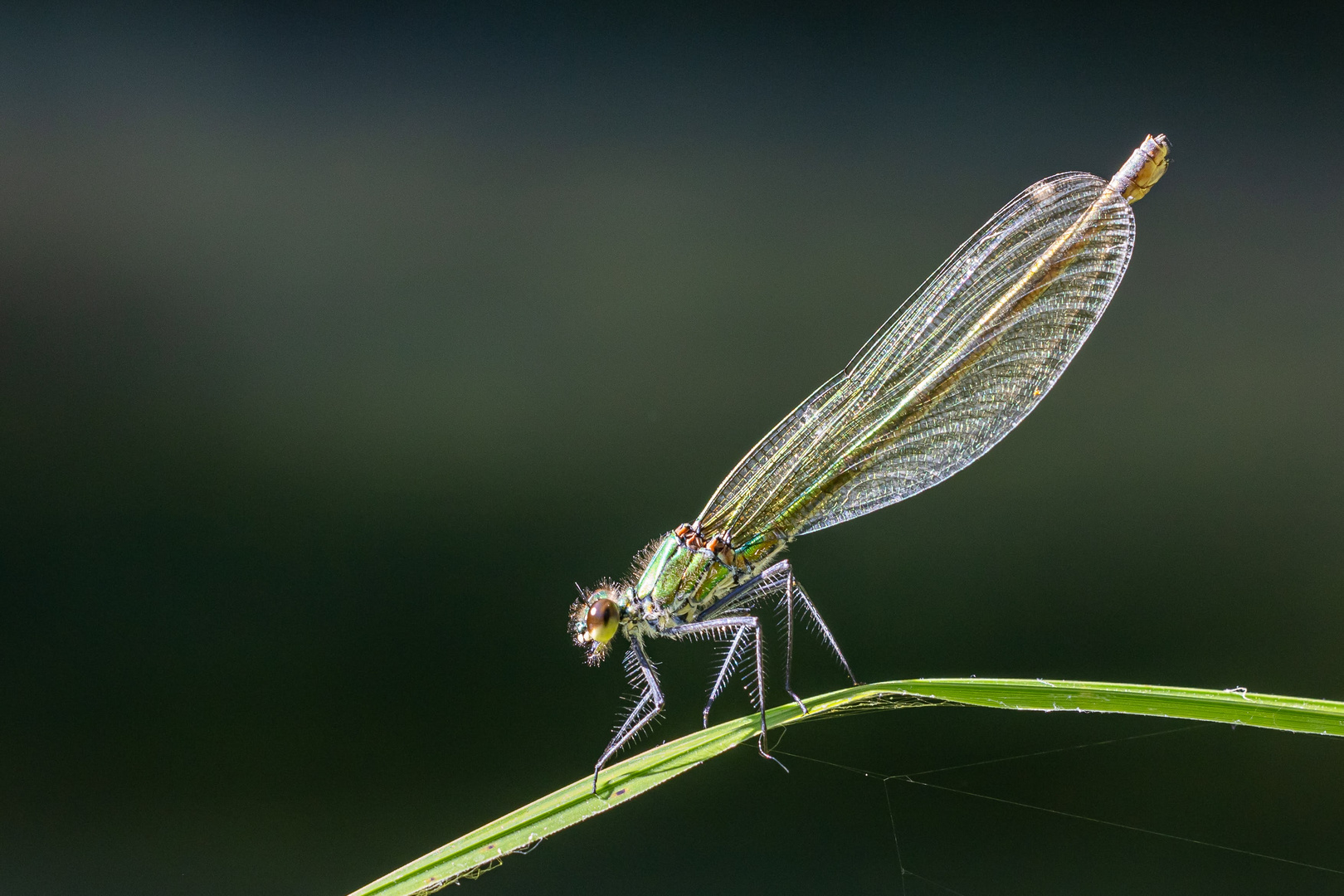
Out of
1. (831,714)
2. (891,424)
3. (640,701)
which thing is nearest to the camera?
(831,714)

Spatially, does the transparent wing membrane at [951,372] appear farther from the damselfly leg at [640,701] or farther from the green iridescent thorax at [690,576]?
the damselfly leg at [640,701]

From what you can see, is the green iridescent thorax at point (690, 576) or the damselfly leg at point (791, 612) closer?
the damselfly leg at point (791, 612)

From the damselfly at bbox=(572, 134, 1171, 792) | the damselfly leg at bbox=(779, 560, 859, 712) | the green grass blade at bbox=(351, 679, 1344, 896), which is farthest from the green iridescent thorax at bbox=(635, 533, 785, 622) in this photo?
the green grass blade at bbox=(351, 679, 1344, 896)

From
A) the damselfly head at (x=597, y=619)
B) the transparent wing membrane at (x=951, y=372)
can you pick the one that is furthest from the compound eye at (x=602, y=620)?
the transparent wing membrane at (x=951, y=372)

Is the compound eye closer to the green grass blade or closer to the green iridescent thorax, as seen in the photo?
the green iridescent thorax

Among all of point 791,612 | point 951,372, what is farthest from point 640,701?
point 951,372

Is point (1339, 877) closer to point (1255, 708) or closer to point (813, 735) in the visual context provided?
point (813, 735)

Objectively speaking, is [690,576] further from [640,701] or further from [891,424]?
[891,424]

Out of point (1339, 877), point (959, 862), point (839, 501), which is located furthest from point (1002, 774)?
point (839, 501)
